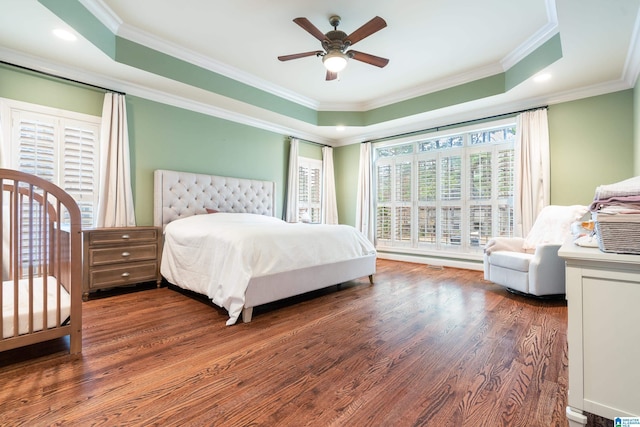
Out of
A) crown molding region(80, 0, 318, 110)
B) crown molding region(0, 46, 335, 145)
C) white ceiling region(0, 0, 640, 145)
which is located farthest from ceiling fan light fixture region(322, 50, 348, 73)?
crown molding region(0, 46, 335, 145)

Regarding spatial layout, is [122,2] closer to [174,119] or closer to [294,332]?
[174,119]

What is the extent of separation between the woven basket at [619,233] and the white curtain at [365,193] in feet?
15.6

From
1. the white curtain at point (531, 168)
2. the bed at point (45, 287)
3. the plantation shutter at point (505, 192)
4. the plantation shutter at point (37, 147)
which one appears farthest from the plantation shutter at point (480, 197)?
the plantation shutter at point (37, 147)

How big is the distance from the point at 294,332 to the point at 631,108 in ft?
15.8

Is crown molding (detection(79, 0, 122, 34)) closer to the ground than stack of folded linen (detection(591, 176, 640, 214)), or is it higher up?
higher up

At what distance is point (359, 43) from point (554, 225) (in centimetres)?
323

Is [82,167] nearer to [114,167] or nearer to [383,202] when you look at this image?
[114,167]

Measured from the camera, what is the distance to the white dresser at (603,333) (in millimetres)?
1096

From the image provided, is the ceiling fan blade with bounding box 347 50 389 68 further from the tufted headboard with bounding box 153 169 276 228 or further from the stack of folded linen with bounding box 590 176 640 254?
the tufted headboard with bounding box 153 169 276 228

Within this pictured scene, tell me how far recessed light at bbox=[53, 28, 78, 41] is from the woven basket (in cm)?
411

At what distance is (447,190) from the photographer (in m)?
5.09

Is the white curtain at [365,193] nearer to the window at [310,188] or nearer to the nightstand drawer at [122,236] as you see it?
the window at [310,188]

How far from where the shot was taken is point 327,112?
17.7 ft

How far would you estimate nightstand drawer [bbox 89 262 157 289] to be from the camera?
3.10 metres
